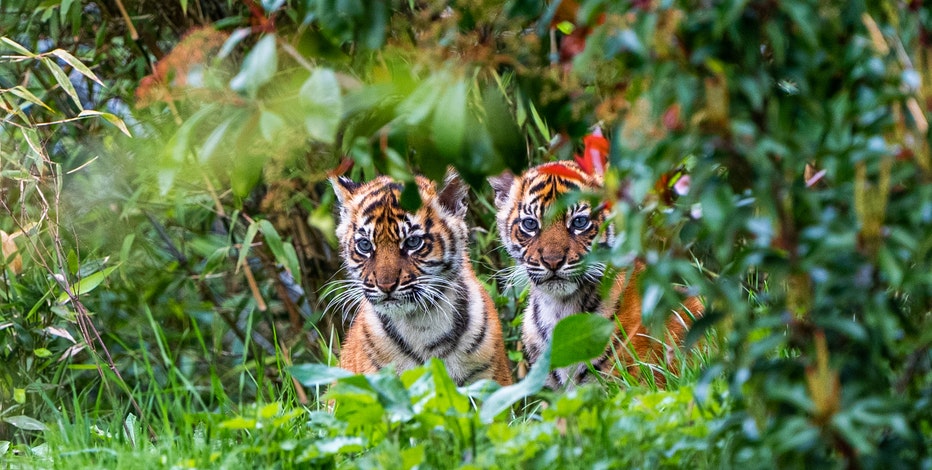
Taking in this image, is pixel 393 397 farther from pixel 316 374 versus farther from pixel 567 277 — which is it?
pixel 567 277

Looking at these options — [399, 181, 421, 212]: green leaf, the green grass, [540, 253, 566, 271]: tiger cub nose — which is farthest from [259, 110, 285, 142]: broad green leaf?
[540, 253, 566, 271]: tiger cub nose

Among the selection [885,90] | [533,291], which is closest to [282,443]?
[885,90]

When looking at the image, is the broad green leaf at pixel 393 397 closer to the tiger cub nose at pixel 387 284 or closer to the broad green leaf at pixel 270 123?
the broad green leaf at pixel 270 123

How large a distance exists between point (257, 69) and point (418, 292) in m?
2.60

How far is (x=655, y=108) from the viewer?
79.7 inches

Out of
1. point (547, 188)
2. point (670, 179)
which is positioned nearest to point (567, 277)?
point (547, 188)

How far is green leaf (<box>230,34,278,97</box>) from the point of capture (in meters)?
2.06

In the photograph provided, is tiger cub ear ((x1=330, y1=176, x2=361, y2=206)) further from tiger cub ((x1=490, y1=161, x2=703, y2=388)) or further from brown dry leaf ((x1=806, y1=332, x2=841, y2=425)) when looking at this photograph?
brown dry leaf ((x1=806, y1=332, x2=841, y2=425))

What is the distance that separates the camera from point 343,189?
5.03m

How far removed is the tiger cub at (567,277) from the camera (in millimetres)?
4480

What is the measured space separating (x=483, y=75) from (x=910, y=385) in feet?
4.79

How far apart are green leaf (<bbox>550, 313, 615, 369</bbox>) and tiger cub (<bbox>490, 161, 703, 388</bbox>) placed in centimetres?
119

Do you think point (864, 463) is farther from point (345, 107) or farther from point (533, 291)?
point (533, 291)

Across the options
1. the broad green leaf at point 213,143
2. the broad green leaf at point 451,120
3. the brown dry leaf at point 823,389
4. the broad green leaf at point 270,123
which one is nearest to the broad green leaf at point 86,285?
the broad green leaf at point 213,143
